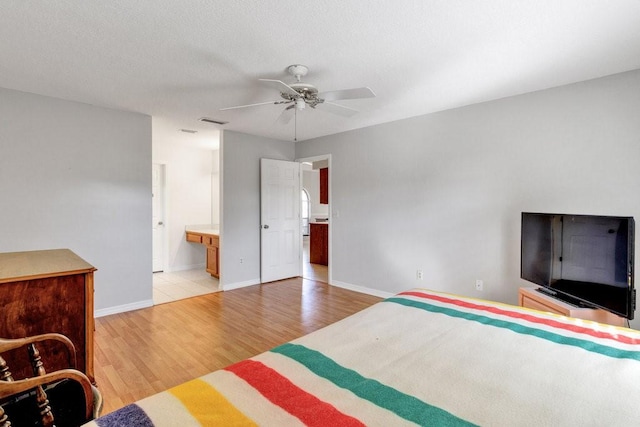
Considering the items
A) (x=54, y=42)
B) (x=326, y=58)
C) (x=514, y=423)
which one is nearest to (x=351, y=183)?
(x=326, y=58)

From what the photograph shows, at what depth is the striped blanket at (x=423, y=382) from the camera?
0.87 m

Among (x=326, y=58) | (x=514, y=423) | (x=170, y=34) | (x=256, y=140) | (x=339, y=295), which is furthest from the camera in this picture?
(x=256, y=140)

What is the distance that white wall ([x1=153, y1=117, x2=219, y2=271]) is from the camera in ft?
19.1

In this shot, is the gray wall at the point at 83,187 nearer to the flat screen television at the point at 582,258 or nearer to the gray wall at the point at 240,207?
the gray wall at the point at 240,207

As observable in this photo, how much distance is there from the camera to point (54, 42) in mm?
2191

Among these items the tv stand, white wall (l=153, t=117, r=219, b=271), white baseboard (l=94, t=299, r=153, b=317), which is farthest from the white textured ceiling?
white wall (l=153, t=117, r=219, b=271)

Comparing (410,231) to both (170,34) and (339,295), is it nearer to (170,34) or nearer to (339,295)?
(339,295)

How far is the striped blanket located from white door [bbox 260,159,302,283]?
12.2 feet

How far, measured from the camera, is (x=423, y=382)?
105 cm

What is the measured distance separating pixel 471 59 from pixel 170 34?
7.20ft

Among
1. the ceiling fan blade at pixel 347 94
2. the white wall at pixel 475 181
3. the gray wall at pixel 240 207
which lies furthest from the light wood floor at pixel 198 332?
the ceiling fan blade at pixel 347 94

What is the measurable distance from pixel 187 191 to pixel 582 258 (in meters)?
6.05

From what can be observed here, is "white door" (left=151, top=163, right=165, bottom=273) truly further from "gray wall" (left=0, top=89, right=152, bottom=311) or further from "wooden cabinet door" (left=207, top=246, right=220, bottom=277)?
"gray wall" (left=0, top=89, right=152, bottom=311)

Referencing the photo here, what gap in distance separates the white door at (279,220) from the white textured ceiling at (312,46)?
195 centimetres
